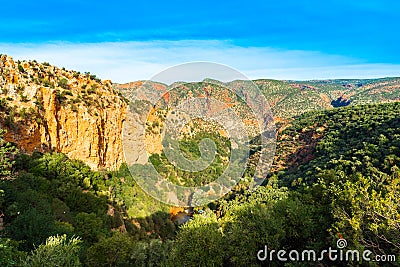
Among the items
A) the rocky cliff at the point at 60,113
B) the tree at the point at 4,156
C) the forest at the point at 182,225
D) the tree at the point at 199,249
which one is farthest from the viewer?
the rocky cliff at the point at 60,113

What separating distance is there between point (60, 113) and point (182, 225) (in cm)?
1841

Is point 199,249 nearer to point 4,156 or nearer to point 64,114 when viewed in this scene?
point 4,156

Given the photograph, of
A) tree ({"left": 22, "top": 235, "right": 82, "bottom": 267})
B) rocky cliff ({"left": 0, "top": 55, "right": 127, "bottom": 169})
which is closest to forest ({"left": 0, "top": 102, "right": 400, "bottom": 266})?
tree ({"left": 22, "top": 235, "right": 82, "bottom": 267})

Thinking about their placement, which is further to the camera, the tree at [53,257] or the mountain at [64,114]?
the mountain at [64,114]

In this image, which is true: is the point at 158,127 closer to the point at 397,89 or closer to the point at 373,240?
the point at 373,240

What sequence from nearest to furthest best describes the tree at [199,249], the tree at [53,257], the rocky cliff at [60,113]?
the tree at [53,257]
the tree at [199,249]
the rocky cliff at [60,113]

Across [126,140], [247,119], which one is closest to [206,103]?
[247,119]

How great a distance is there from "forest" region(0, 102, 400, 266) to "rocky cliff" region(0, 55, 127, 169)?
1781 mm

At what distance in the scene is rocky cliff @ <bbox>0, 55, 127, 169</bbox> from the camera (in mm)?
24500

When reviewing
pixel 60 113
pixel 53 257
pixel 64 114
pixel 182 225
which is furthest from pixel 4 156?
pixel 64 114

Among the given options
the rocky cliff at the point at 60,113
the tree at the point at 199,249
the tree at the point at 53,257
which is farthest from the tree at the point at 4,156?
the tree at the point at 199,249

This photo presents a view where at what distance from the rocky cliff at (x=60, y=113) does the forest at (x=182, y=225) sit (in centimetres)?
178

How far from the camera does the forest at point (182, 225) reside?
9.66 meters

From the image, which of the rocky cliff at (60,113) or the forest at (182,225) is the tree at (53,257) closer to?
the forest at (182,225)
